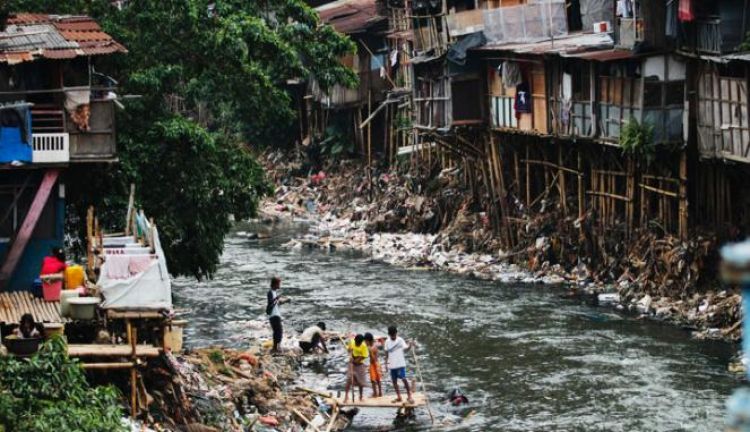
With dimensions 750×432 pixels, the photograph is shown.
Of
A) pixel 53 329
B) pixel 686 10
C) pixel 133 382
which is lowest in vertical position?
pixel 133 382

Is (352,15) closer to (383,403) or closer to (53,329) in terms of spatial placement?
(383,403)

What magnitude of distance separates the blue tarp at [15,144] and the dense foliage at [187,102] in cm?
316

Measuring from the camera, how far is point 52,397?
42.3 ft

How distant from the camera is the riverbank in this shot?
25.3 meters

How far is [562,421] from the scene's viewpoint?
1834 centimetres

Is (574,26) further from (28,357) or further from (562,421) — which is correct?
(28,357)

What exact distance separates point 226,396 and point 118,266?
2.60m

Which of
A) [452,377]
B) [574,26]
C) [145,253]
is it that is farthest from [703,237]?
[145,253]

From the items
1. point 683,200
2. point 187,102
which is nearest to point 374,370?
point 187,102

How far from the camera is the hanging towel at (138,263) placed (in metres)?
16.0

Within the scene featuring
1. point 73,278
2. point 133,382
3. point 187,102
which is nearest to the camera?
point 133,382

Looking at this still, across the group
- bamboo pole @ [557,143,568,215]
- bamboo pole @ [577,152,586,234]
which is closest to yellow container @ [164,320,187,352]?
bamboo pole @ [577,152,586,234]

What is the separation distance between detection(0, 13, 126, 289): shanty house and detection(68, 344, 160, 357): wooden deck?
14.6 feet

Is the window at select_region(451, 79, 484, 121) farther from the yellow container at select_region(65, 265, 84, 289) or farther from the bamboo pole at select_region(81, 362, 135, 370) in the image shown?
the bamboo pole at select_region(81, 362, 135, 370)
